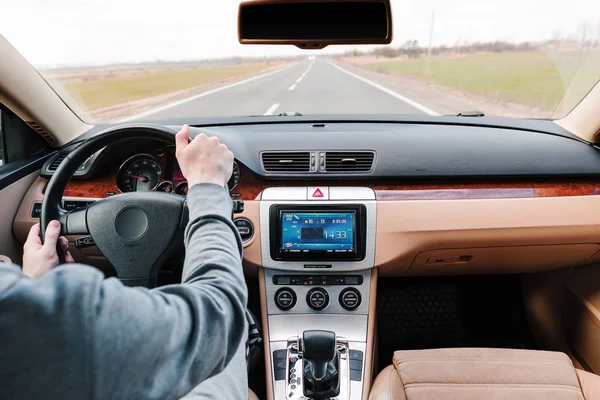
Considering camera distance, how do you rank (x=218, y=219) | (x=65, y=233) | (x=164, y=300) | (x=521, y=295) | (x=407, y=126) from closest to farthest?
(x=164, y=300)
(x=218, y=219)
(x=65, y=233)
(x=407, y=126)
(x=521, y=295)

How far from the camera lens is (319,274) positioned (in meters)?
2.77

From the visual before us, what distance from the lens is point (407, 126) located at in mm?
3004

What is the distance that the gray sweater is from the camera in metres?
0.83

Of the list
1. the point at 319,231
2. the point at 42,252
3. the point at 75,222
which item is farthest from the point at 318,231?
the point at 42,252

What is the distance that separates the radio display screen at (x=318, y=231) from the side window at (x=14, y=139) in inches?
59.9

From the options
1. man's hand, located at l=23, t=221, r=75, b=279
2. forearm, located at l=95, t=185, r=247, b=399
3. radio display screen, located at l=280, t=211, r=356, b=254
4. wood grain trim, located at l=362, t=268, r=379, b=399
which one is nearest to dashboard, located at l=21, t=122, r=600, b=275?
radio display screen, located at l=280, t=211, r=356, b=254

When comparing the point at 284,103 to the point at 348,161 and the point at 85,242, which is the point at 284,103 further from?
the point at 85,242

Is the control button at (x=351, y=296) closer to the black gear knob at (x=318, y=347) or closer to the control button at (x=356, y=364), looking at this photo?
the control button at (x=356, y=364)

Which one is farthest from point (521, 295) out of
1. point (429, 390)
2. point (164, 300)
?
point (164, 300)

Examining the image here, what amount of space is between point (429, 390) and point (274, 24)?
173cm

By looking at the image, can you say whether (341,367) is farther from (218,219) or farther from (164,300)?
(164,300)

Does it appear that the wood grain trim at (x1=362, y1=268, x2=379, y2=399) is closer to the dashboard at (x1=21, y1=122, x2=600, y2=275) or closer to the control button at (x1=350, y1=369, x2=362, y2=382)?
the control button at (x1=350, y1=369, x2=362, y2=382)

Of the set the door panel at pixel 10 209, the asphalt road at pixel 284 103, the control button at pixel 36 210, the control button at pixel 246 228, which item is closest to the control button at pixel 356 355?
the control button at pixel 246 228

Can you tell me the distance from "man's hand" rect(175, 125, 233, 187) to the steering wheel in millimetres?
376
